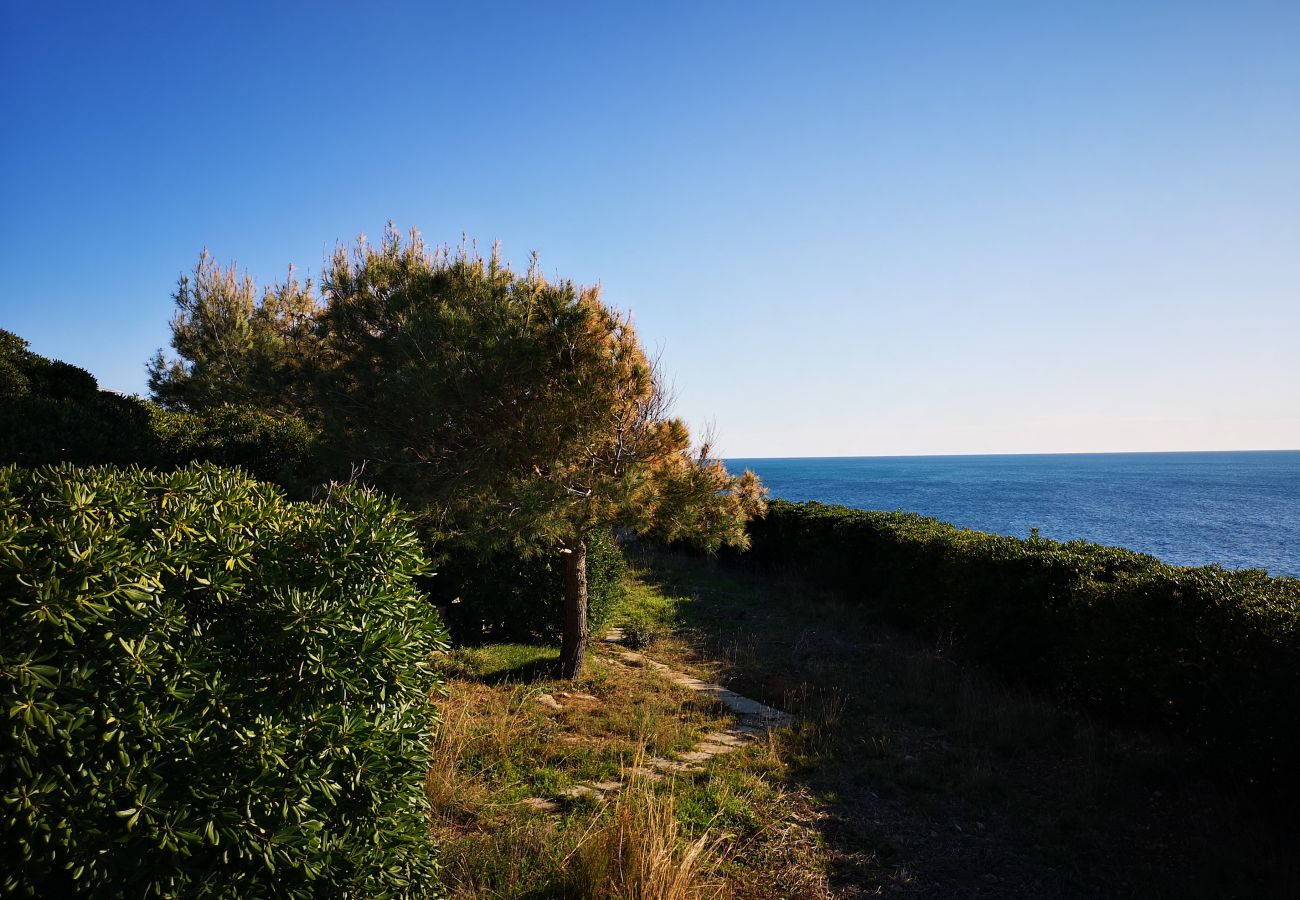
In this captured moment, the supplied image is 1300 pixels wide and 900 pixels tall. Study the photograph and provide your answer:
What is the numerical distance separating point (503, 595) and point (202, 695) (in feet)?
24.3

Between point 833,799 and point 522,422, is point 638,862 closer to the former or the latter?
point 833,799

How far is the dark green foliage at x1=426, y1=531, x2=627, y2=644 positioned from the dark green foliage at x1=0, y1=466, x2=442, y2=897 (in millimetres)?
6589

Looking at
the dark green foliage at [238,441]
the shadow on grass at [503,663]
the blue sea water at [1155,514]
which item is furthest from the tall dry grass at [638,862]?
the blue sea water at [1155,514]

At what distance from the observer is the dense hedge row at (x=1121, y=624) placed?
4.99 m

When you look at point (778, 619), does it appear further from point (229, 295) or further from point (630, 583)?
point (229, 295)

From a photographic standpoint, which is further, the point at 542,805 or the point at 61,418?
the point at 61,418

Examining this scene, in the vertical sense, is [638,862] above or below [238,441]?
below

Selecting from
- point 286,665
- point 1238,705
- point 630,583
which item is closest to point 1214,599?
point 1238,705

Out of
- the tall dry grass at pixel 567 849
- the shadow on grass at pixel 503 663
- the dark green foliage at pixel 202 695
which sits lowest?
the shadow on grass at pixel 503 663

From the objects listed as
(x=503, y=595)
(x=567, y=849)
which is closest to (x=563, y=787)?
(x=567, y=849)

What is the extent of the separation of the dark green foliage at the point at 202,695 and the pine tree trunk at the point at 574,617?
17.3 feet

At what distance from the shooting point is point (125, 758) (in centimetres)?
253

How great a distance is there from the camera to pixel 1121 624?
6.68 meters

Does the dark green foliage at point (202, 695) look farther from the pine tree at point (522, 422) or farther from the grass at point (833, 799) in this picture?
the pine tree at point (522, 422)
